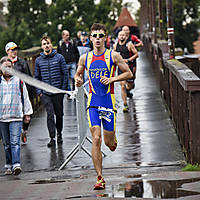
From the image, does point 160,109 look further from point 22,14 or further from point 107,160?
point 22,14

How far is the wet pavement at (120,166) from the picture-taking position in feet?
23.9

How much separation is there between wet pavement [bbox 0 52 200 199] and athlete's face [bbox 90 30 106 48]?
67.5 inches

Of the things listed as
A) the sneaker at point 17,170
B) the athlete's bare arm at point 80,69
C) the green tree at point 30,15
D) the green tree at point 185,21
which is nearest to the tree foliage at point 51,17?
the green tree at point 30,15

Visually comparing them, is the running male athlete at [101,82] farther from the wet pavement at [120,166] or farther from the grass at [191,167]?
the grass at [191,167]

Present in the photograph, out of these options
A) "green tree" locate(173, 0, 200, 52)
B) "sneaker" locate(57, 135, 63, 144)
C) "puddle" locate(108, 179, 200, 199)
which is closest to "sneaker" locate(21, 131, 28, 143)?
"sneaker" locate(57, 135, 63, 144)

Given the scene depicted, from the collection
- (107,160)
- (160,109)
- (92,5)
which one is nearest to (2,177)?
(107,160)

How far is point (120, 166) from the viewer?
920cm

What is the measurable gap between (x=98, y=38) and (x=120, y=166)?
206cm

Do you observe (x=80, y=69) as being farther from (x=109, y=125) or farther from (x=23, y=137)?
(x=23, y=137)

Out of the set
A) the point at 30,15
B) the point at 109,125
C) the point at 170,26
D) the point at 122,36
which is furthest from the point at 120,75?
the point at 30,15

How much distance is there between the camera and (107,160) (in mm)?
9812

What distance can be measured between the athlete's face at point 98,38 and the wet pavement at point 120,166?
171 cm

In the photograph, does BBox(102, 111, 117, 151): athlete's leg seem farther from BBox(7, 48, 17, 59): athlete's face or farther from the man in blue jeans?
BBox(7, 48, 17, 59): athlete's face

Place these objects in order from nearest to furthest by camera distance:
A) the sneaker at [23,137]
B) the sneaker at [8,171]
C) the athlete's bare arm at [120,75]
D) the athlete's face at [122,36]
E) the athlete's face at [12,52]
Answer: the athlete's bare arm at [120,75], the sneaker at [8,171], the athlete's face at [12,52], the sneaker at [23,137], the athlete's face at [122,36]
